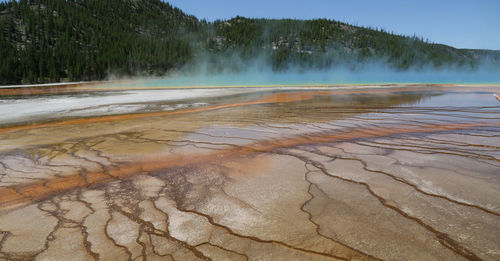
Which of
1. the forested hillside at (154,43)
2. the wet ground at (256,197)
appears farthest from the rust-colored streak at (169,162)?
the forested hillside at (154,43)

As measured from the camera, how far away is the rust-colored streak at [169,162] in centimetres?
303

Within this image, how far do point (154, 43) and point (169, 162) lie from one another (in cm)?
7340

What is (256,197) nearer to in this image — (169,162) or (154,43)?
(169,162)

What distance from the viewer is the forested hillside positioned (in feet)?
167

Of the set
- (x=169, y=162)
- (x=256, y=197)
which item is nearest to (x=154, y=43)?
(x=169, y=162)

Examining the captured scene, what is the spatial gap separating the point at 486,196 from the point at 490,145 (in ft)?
7.74

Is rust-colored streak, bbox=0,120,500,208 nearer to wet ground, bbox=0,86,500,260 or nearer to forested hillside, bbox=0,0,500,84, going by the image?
wet ground, bbox=0,86,500,260

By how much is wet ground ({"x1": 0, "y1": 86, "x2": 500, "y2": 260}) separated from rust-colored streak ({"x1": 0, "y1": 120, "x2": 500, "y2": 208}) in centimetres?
3

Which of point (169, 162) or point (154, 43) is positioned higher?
point (154, 43)

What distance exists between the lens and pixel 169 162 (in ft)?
13.2

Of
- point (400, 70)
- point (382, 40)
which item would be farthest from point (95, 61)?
point (382, 40)

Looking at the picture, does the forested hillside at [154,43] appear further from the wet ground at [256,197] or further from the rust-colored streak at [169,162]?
the rust-colored streak at [169,162]

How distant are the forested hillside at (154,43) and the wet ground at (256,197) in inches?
1948

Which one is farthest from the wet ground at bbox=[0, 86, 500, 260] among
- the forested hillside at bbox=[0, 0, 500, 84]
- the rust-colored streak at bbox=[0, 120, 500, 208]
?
the forested hillside at bbox=[0, 0, 500, 84]
